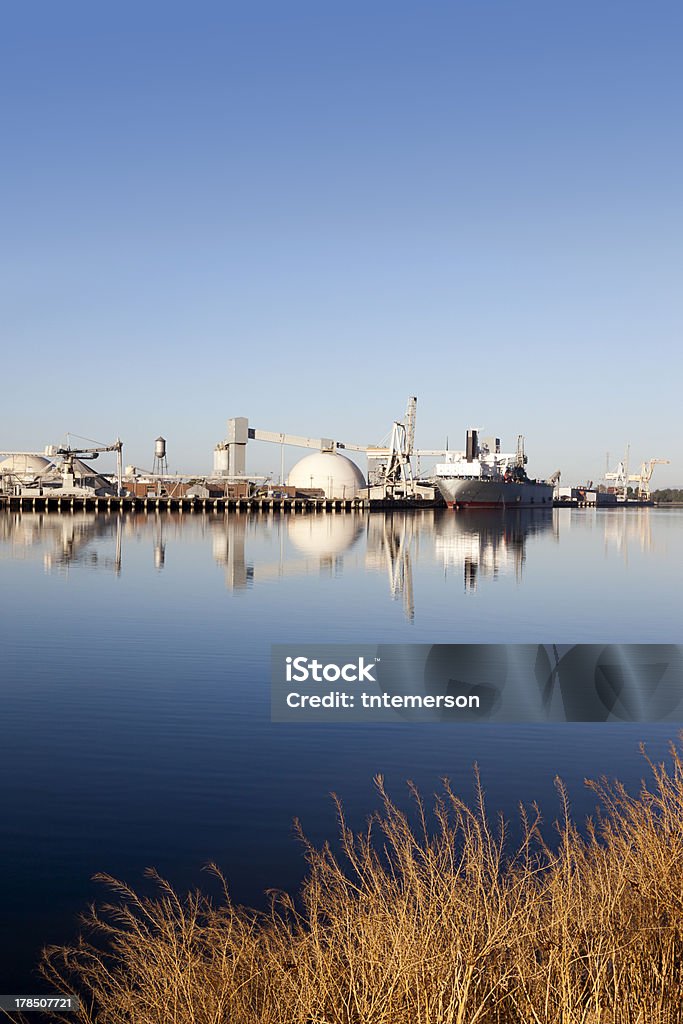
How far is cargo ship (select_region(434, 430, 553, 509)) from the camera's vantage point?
142875mm

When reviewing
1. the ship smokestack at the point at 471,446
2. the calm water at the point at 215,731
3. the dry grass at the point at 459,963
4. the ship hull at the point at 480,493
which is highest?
the ship smokestack at the point at 471,446

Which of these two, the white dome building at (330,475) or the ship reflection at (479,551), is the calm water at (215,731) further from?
the white dome building at (330,475)

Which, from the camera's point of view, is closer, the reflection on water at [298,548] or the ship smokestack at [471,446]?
the reflection on water at [298,548]

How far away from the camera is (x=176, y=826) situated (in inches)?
401

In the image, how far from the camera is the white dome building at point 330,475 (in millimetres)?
148625

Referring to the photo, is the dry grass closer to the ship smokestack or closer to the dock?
the dock

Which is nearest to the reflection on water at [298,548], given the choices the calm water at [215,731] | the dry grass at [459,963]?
the calm water at [215,731]

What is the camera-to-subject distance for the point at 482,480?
143m

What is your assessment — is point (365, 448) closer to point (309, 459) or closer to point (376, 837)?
point (309, 459)

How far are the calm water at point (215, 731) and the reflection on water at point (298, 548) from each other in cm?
182

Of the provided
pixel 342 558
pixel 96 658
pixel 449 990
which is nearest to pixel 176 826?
pixel 449 990

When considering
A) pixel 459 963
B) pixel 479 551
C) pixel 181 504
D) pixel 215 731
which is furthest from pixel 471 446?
pixel 459 963

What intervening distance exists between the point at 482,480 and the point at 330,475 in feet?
80.6

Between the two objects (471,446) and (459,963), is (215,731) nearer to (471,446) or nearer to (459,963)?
(459,963)
